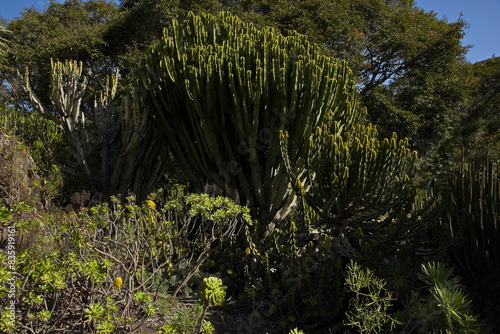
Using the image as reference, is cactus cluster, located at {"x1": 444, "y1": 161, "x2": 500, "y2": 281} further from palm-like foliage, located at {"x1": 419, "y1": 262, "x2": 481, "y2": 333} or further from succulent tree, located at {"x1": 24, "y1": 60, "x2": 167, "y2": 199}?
succulent tree, located at {"x1": 24, "y1": 60, "x2": 167, "y2": 199}

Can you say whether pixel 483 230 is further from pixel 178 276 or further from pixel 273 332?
pixel 178 276

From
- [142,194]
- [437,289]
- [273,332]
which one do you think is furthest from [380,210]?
[142,194]

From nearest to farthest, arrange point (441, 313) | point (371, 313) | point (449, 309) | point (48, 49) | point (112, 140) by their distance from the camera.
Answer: point (449, 309) → point (441, 313) → point (371, 313) → point (112, 140) → point (48, 49)

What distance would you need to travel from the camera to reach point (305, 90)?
14.3 ft

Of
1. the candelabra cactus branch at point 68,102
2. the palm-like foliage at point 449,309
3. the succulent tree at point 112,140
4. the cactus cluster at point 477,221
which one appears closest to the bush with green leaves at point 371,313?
the palm-like foliage at point 449,309

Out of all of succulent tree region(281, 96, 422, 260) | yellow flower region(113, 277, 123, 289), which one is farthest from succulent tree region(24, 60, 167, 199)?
yellow flower region(113, 277, 123, 289)

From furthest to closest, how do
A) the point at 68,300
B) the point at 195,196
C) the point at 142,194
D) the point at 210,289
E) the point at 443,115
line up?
the point at 443,115
the point at 142,194
the point at 195,196
the point at 68,300
the point at 210,289

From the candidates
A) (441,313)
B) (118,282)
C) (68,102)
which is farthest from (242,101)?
(68,102)

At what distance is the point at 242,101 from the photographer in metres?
4.37

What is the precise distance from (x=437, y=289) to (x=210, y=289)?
1480 mm

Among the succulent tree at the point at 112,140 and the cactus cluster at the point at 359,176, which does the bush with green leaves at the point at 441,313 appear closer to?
the cactus cluster at the point at 359,176

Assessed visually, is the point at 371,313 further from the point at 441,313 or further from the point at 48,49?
the point at 48,49

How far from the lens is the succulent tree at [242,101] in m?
4.38

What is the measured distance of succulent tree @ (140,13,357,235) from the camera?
172 inches
